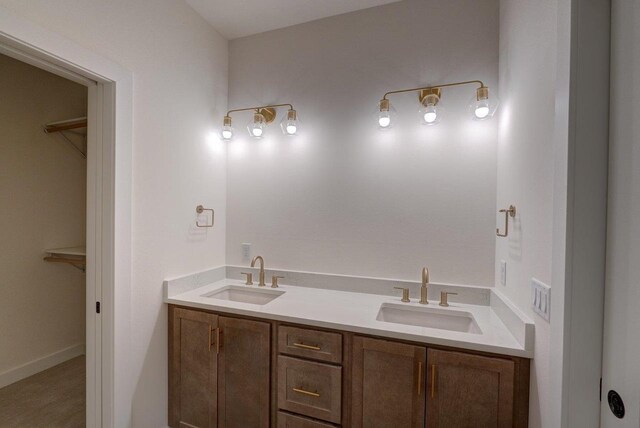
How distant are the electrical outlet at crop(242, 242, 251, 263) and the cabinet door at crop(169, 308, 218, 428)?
635 millimetres

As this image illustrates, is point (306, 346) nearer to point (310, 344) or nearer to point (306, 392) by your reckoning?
point (310, 344)

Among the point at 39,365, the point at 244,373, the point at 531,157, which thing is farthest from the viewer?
the point at 39,365

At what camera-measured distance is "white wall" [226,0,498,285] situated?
1772mm

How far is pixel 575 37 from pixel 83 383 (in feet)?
11.5

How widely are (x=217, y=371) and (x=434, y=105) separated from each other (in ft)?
6.58

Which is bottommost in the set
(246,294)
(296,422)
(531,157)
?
(296,422)

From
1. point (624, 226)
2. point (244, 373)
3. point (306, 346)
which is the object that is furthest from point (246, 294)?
point (624, 226)

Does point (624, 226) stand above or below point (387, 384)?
above

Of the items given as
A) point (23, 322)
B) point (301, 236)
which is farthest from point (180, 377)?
point (23, 322)

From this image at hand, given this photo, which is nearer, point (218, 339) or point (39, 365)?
point (218, 339)

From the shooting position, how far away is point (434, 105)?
67.1 inches

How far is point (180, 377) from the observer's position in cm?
179

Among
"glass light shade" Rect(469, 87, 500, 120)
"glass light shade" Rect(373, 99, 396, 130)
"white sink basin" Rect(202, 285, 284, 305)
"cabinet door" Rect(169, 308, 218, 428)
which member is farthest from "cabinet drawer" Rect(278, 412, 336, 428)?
"glass light shade" Rect(469, 87, 500, 120)

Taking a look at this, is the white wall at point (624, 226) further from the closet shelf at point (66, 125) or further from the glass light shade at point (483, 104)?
the closet shelf at point (66, 125)
